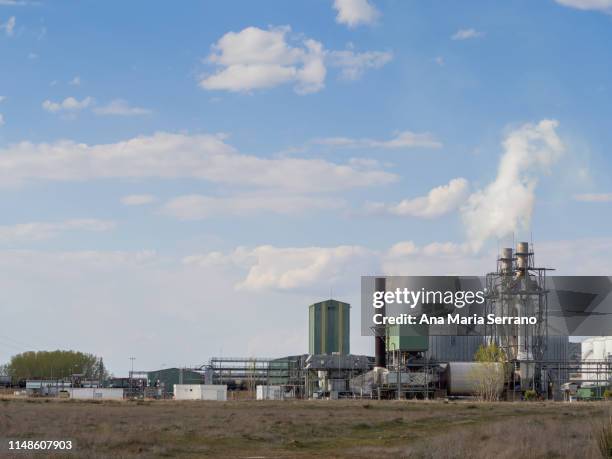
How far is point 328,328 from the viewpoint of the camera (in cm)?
13862

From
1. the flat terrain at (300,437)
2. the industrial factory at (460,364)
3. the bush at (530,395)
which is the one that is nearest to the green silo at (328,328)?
the industrial factory at (460,364)

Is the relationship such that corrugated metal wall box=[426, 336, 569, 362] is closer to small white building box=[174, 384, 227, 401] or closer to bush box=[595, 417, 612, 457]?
small white building box=[174, 384, 227, 401]

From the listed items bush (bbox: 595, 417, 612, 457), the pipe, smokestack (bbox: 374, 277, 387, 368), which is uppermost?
the pipe

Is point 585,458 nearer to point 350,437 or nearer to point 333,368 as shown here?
point 350,437

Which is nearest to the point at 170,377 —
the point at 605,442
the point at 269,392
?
the point at 269,392

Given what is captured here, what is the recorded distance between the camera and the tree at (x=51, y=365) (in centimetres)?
18088

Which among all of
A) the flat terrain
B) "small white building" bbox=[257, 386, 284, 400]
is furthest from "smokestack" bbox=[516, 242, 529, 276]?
the flat terrain

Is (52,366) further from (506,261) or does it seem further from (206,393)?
(506,261)

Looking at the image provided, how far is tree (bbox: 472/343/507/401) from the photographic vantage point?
102188 mm

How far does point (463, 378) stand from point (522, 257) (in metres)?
16.5

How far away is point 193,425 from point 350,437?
29.7 ft

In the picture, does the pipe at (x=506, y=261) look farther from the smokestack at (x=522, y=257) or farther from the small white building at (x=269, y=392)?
the small white building at (x=269, y=392)

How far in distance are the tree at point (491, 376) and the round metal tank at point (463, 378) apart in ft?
0.59

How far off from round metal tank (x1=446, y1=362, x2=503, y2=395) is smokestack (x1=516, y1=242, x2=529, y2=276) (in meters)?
12.8
